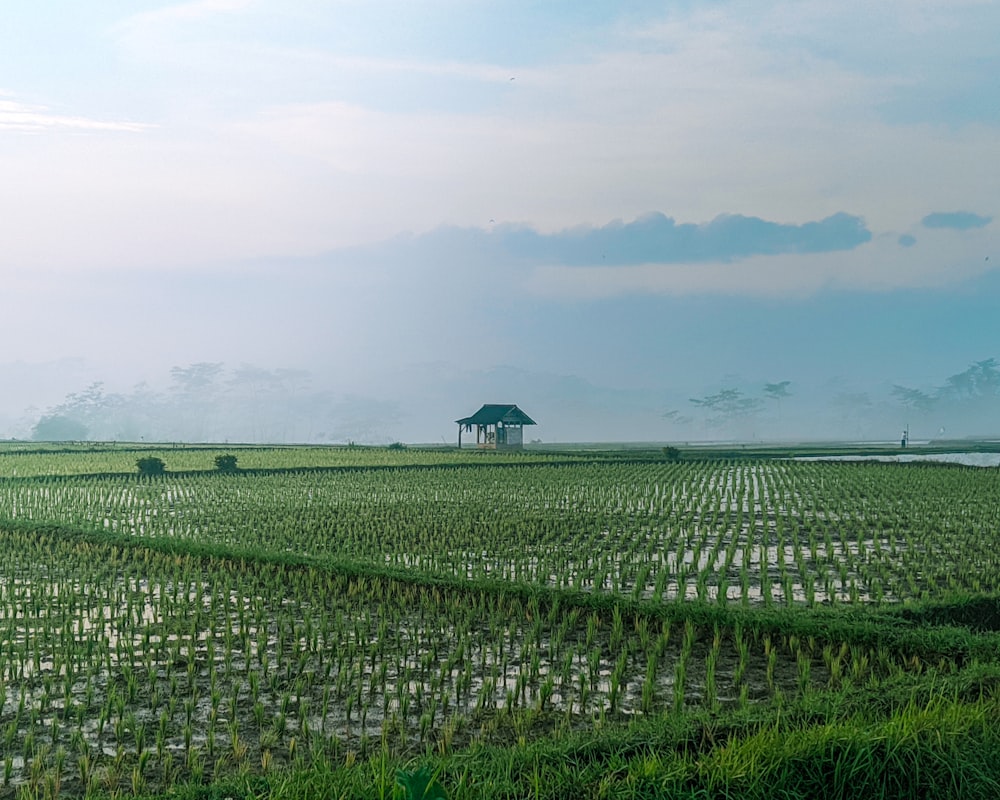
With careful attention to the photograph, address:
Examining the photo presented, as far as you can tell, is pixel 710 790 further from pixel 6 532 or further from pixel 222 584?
pixel 6 532

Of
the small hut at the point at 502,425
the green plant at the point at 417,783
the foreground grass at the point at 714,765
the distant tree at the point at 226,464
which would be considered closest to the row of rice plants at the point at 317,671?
the foreground grass at the point at 714,765

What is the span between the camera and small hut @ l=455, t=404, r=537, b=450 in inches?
1780

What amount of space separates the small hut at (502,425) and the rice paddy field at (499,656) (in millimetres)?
29586

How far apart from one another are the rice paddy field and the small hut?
97.1 feet

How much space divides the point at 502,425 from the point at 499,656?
128ft

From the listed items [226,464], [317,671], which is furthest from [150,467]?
[317,671]

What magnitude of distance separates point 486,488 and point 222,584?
37.2 ft

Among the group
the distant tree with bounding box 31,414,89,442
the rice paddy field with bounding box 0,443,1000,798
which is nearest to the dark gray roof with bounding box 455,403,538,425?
the rice paddy field with bounding box 0,443,1000,798

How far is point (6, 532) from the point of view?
539 inches

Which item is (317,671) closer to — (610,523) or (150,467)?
(610,523)

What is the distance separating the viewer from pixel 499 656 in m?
6.75

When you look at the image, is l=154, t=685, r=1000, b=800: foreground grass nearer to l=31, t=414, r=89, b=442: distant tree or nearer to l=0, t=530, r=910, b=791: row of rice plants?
l=0, t=530, r=910, b=791: row of rice plants

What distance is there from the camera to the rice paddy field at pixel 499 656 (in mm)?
4309

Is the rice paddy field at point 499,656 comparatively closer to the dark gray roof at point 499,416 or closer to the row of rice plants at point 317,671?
the row of rice plants at point 317,671
